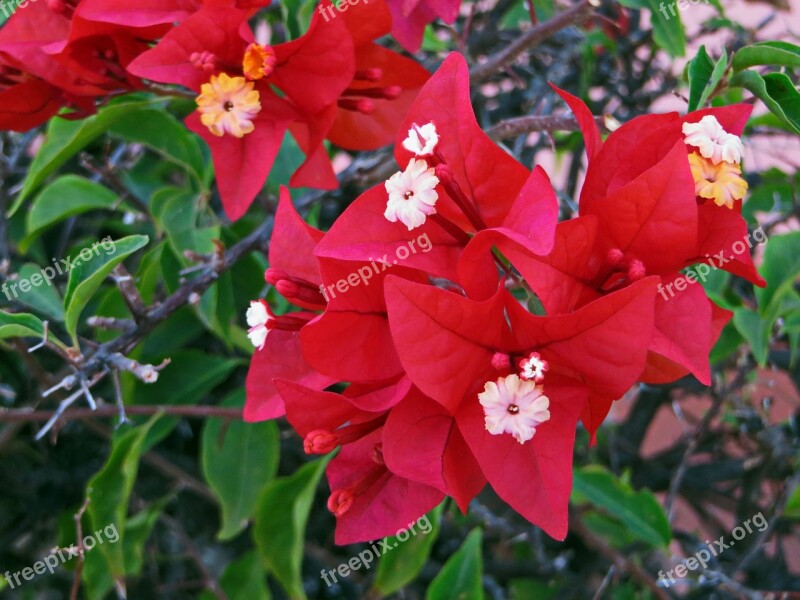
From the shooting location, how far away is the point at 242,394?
2.74 ft

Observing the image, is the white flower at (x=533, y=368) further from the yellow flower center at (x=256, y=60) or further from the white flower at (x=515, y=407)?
the yellow flower center at (x=256, y=60)

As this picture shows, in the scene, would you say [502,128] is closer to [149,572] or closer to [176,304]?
[176,304]

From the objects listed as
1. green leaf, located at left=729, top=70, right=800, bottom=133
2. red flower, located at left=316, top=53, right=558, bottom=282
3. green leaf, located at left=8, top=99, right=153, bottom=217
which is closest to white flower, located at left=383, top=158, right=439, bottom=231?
red flower, located at left=316, top=53, right=558, bottom=282

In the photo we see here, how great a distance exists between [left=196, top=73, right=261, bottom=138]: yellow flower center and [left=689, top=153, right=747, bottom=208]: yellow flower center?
298 mm

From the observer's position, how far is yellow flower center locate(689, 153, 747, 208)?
0.48 metres

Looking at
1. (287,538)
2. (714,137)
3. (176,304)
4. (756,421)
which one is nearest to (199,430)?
(287,538)

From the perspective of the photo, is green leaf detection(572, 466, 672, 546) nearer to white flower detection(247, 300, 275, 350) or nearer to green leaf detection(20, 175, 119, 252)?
white flower detection(247, 300, 275, 350)

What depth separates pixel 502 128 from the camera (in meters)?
0.62

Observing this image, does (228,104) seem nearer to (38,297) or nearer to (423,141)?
(423,141)

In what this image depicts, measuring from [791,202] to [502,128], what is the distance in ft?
1.67

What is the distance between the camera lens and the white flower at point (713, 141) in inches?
18.6

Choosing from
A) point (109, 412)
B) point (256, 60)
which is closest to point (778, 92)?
point (256, 60)

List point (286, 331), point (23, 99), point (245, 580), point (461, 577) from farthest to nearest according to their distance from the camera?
point (245, 580), point (461, 577), point (23, 99), point (286, 331)

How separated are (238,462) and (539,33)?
1.56 feet
